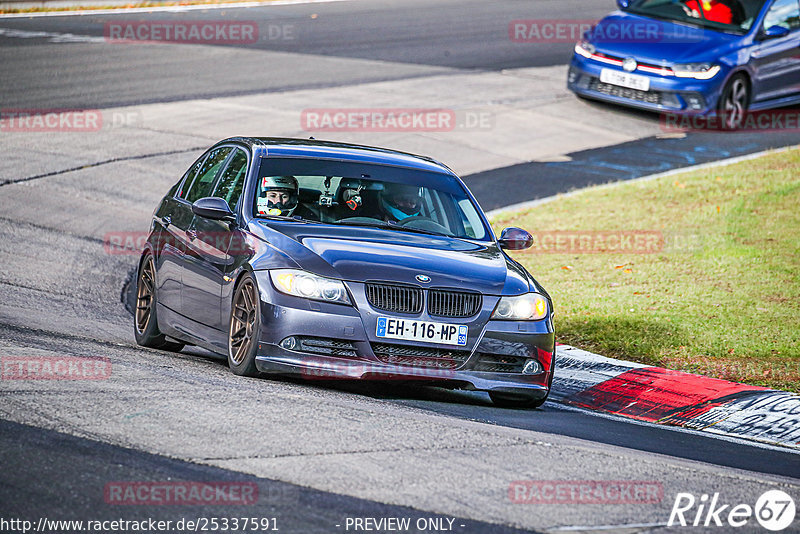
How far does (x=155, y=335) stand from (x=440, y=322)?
2793 mm

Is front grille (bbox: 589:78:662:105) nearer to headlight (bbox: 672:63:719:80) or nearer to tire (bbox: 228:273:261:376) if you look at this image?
headlight (bbox: 672:63:719:80)

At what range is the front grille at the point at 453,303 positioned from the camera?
784cm

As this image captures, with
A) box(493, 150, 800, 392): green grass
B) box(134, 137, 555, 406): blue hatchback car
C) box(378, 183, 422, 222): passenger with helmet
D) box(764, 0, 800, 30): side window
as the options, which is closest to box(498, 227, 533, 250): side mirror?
box(134, 137, 555, 406): blue hatchback car

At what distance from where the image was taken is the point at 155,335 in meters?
9.67

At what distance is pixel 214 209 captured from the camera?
8.56m

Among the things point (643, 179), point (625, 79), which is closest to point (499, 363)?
point (643, 179)

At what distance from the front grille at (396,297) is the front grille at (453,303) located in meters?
0.09

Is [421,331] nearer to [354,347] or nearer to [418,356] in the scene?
[418,356]

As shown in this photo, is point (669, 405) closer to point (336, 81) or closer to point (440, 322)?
point (440, 322)

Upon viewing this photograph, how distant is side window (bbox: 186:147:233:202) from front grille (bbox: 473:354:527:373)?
2660 millimetres

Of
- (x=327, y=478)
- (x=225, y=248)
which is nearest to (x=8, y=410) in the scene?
(x=327, y=478)

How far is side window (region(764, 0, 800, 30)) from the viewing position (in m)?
20.5

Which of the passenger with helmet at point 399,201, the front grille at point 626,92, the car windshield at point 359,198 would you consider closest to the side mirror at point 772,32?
the front grille at point 626,92

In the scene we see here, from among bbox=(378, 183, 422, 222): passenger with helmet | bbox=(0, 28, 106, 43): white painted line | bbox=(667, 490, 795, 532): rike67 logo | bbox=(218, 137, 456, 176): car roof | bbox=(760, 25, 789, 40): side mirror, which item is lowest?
bbox=(0, 28, 106, 43): white painted line
